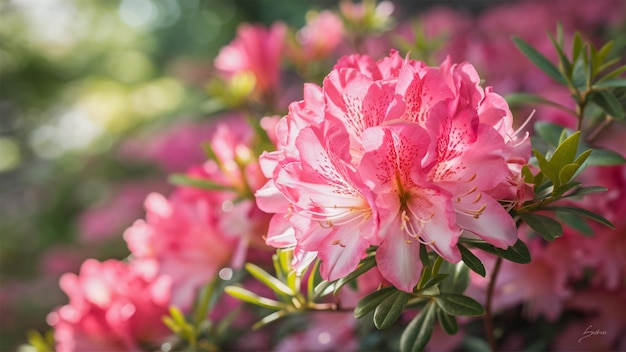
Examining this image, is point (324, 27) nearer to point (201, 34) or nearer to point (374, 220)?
point (374, 220)

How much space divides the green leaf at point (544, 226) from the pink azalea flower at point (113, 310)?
53cm

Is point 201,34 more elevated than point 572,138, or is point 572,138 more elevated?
point 201,34

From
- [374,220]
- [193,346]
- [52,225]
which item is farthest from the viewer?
[52,225]

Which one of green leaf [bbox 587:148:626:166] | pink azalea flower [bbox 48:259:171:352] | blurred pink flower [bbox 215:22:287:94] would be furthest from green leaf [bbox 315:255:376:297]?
blurred pink flower [bbox 215:22:287:94]

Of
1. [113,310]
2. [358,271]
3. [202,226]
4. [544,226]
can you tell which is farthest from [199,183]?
[544,226]

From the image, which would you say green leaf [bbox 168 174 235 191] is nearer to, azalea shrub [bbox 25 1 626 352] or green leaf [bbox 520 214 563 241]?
azalea shrub [bbox 25 1 626 352]

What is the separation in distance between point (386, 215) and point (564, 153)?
0.48 feet

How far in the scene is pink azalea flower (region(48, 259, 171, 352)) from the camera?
88 centimetres

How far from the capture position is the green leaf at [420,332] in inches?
23.6

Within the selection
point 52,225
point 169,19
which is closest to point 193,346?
point 52,225

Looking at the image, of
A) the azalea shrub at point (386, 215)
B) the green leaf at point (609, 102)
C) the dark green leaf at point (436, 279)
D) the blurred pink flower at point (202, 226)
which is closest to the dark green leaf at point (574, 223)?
the azalea shrub at point (386, 215)

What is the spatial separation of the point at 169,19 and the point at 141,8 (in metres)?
0.26

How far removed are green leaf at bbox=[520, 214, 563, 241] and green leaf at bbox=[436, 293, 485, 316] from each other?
80 millimetres

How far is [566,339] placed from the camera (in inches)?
34.3
